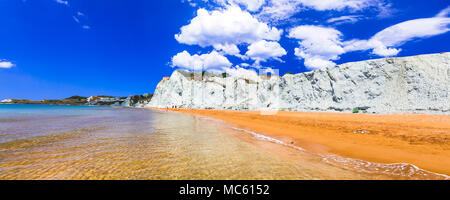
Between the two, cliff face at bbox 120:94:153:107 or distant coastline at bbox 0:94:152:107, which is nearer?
→ cliff face at bbox 120:94:153:107

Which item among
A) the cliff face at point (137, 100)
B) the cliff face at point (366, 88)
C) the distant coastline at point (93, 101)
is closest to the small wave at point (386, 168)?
the cliff face at point (366, 88)

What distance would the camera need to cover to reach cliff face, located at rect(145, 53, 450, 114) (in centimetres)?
2097

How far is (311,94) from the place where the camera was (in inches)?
1308

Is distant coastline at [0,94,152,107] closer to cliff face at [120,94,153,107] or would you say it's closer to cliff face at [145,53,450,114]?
cliff face at [120,94,153,107]

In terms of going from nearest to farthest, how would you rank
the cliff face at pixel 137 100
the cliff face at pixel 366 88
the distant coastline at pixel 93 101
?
the cliff face at pixel 366 88, the cliff face at pixel 137 100, the distant coastline at pixel 93 101

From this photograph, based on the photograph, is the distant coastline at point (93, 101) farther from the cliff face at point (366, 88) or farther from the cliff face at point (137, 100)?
the cliff face at point (366, 88)

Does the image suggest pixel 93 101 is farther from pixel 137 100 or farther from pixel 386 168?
pixel 386 168

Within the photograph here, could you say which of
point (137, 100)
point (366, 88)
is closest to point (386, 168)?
point (366, 88)

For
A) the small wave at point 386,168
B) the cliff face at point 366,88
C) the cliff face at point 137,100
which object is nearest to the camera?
the small wave at point 386,168

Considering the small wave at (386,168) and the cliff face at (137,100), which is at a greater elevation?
the cliff face at (137,100)

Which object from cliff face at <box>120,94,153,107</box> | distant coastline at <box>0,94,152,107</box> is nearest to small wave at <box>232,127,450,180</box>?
cliff face at <box>120,94,153,107</box>

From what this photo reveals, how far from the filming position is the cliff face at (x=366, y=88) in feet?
68.8

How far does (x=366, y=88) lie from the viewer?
86.2ft
